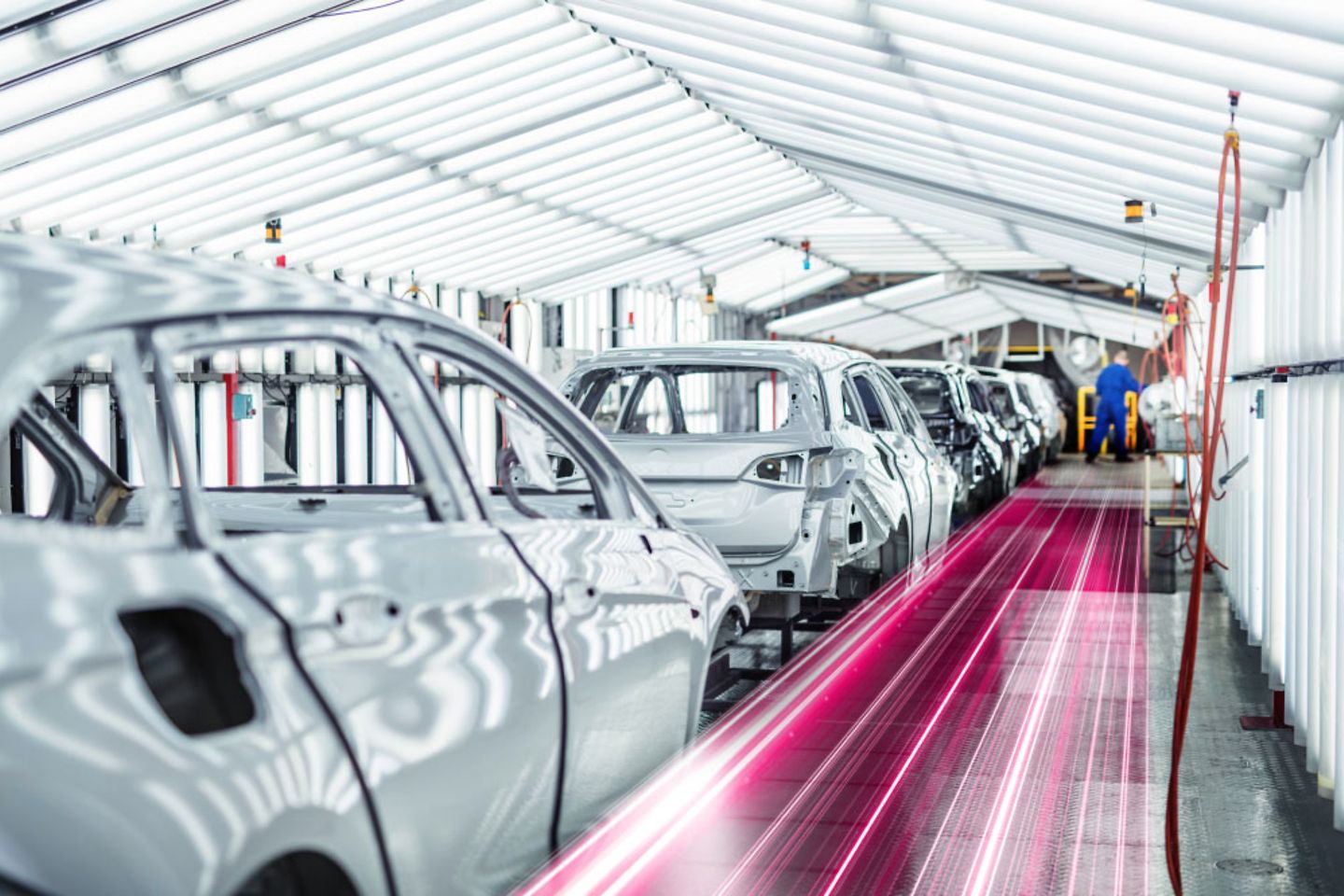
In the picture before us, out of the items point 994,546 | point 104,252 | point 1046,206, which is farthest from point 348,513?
point 1046,206

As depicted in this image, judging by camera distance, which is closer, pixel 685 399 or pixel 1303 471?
pixel 1303 471

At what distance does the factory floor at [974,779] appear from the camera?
370 centimetres

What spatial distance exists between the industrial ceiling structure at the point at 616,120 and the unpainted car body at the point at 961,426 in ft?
5.96

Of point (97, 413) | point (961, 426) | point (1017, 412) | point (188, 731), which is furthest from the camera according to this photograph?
point (1017, 412)

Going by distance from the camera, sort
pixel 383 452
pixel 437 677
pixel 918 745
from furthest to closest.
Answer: pixel 383 452
pixel 918 745
pixel 437 677

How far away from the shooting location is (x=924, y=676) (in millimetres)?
6273

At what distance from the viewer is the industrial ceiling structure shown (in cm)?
670

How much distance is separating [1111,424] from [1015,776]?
72.3 feet

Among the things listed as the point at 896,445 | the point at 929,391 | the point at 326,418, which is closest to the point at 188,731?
the point at 896,445

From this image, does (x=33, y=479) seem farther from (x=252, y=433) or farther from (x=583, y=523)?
(x=583, y=523)

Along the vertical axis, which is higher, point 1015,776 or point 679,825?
point 679,825

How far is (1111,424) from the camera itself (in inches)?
1008

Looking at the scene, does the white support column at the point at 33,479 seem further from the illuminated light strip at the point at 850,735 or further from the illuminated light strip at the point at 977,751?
the illuminated light strip at the point at 977,751

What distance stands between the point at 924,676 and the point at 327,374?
1238 cm
